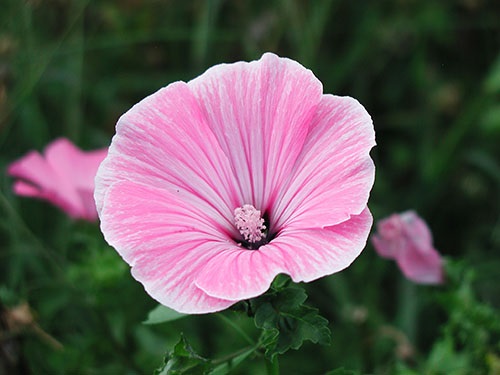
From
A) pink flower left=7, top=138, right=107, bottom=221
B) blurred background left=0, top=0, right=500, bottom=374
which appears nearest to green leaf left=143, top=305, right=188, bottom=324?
blurred background left=0, top=0, right=500, bottom=374

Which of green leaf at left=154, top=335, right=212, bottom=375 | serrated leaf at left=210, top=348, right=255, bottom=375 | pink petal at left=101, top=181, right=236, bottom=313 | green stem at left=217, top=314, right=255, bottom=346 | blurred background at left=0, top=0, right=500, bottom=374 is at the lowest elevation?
blurred background at left=0, top=0, right=500, bottom=374

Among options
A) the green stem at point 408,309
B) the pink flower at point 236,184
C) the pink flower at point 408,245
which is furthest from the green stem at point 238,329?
the green stem at point 408,309

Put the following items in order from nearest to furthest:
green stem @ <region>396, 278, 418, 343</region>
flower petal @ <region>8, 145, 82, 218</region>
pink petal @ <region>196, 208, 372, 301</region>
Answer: pink petal @ <region>196, 208, 372, 301</region> → flower petal @ <region>8, 145, 82, 218</region> → green stem @ <region>396, 278, 418, 343</region>

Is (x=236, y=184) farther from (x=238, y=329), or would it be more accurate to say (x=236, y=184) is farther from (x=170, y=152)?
(x=238, y=329)

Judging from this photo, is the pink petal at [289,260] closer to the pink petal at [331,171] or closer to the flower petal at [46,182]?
the pink petal at [331,171]

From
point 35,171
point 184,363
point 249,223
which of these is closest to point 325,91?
point 35,171

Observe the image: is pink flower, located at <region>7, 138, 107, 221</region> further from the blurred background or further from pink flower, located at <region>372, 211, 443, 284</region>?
pink flower, located at <region>372, 211, 443, 284</region>

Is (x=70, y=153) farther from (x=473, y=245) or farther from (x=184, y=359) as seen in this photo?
(x=473, y=245)

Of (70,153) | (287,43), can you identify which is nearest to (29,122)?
(70,153)

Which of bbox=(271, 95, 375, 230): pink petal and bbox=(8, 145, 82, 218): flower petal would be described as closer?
bbox=(271, 95, 375, 230): pink petal
